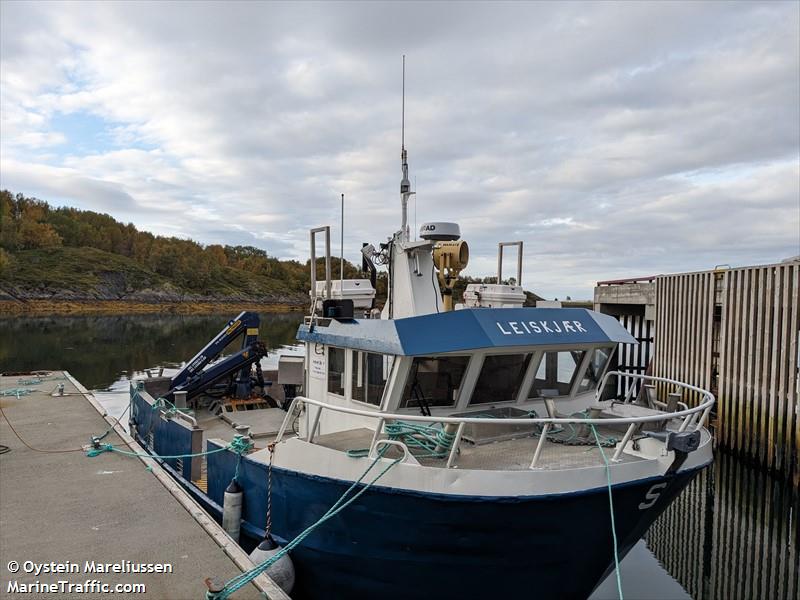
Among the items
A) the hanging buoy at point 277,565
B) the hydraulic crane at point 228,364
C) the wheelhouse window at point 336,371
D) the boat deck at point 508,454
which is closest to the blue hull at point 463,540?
the hanging buoy at point 277,565

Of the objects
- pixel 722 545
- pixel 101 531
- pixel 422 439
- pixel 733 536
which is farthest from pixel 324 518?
pixel 733 536

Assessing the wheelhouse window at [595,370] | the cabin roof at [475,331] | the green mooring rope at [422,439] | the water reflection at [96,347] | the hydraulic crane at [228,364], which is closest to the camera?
the green mooring rope at [422,439]

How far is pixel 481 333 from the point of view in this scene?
6207 mm

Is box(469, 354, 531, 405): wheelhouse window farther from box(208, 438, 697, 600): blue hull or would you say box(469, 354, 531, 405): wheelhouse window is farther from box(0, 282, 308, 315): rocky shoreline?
box(0, 282, 308, 315): rocky shoreline

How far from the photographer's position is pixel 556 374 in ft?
24.0

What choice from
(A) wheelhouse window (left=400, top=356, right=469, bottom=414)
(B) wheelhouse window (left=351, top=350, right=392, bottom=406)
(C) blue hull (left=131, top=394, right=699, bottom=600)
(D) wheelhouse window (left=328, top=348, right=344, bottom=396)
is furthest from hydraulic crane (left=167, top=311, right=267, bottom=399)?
(A) wheelhouse window (left=400, top=356, right=469, bottom=414)

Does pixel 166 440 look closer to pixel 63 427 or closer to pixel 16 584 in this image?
pixel 63 427

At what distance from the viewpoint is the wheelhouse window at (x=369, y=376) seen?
668 cm

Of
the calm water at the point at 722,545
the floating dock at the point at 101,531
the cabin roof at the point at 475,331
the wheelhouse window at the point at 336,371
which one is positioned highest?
the cabin roof at the point at 475,331

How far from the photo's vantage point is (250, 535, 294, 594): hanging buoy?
5973 millimetres

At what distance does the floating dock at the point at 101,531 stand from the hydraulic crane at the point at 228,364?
267 cm

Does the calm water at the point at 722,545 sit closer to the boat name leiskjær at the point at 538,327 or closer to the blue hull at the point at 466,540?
the blue hull at the point at 466,540

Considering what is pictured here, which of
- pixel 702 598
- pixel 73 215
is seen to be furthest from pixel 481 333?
pixel 73 215

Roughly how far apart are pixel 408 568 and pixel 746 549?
319 inches
